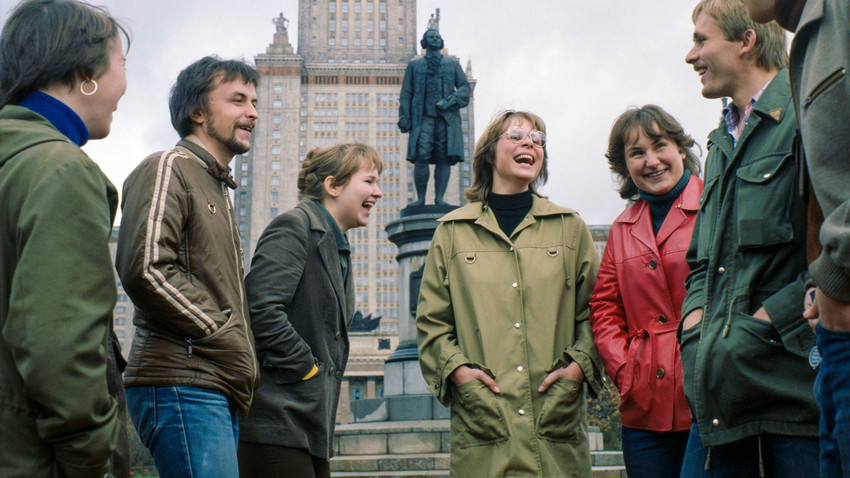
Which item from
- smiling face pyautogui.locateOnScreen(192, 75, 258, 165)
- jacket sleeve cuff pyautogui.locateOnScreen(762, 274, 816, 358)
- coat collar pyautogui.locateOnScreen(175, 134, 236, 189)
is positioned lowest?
jacket sleeve cuff pyautogui.locateOnScreen(762, 274, 816, 358)

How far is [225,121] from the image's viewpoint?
132 inches

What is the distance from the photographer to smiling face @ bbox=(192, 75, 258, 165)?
333 cm

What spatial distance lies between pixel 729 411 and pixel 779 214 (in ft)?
2.06

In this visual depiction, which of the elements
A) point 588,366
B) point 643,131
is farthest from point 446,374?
point 643,131

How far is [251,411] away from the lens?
3289 mm

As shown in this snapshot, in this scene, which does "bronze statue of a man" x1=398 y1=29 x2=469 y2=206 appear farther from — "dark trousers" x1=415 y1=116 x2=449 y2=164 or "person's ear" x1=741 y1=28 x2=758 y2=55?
"person's ear" x1=741 y1=28 x2=758 y2=55

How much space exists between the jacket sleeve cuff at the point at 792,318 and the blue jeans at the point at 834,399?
383mm

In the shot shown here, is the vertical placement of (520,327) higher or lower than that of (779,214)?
lower

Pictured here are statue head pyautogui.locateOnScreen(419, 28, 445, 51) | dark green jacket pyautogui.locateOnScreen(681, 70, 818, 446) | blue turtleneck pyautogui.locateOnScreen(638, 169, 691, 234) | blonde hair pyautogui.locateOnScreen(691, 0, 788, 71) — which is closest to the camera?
dark green jacket pyautogui.locateOnScreen(681, 70, 818, 446)

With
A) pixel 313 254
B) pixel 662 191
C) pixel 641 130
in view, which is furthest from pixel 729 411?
pixel 313 254

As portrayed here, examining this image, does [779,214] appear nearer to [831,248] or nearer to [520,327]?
[831,248]

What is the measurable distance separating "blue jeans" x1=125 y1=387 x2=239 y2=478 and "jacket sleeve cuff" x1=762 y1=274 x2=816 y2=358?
1.87m

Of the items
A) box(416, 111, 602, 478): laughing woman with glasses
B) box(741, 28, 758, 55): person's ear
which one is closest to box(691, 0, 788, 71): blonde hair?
box(741, 28, 758, 55): person's ear

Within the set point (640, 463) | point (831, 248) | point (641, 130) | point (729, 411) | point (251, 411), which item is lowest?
point (640, 463)
